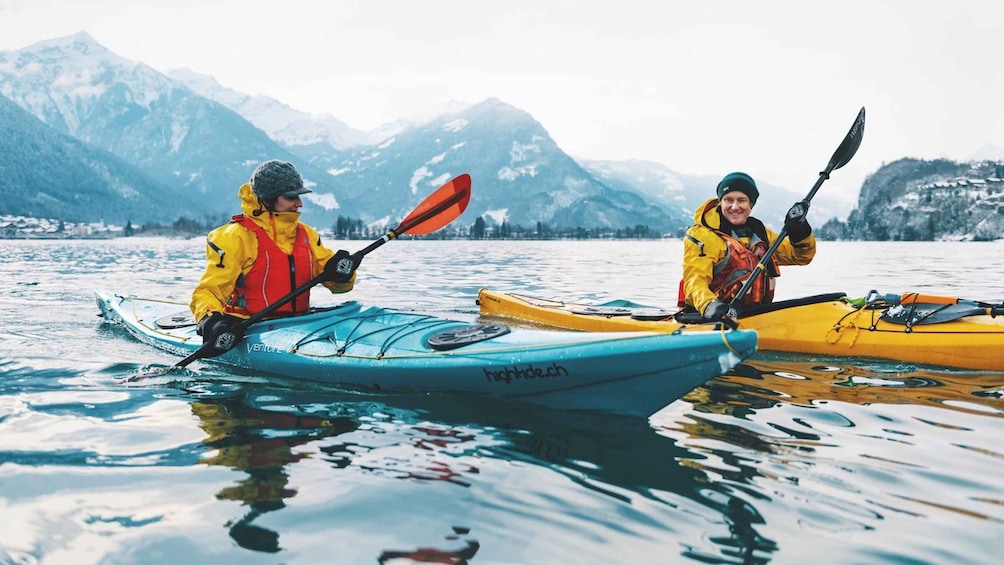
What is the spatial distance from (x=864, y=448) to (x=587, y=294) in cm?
1566

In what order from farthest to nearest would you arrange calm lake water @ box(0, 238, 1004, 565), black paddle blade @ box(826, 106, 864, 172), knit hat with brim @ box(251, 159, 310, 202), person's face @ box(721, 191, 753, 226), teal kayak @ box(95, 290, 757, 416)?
black paddle blade @ box(826, 106, 864, 172), person's face @ box(721, 191, 753, 226), knit hat with brim @ box(251, 159, 310, 202), teal kayak @ box(95, 290, 757, 416), calm lake water @ box(0, 238, 1004, 565)

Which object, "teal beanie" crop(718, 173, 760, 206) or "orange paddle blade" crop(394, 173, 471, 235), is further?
"orange paddle blade" crop(394, 173, 471, 235)

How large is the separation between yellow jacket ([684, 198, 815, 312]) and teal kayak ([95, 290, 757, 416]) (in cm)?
200

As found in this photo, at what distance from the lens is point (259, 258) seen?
25.5ft

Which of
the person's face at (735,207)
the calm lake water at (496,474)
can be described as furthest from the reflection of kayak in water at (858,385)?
the person's face at (735,207)

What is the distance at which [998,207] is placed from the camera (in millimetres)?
191875

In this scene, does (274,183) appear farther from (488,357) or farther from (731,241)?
(731,241)

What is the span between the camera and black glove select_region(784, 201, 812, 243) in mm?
7945

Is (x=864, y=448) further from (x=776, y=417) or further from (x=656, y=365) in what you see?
(x=656, y=365)

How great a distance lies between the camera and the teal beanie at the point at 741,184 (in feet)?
27.2

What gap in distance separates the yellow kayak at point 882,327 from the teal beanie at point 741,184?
5.21ft

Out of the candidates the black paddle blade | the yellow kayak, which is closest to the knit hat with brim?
the yellow kayak

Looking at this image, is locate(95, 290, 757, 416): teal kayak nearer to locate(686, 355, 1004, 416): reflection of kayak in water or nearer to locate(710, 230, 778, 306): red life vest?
locate(686, 355, 1004, 416): reflection of kayak in water

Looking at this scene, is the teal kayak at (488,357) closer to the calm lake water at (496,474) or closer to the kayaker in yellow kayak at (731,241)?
the calm lake water at (496,474)
